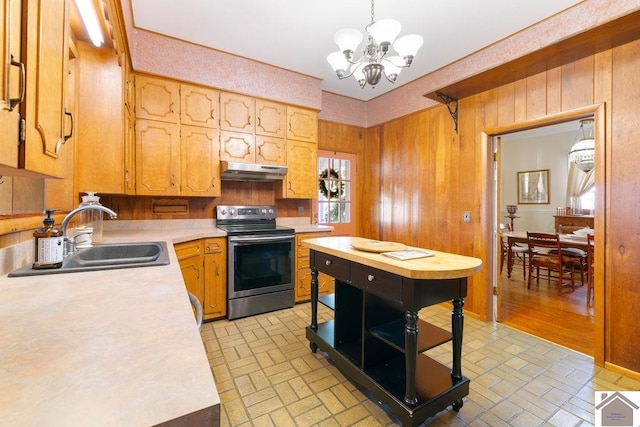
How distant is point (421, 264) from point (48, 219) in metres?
1.80

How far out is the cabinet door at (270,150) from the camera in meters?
3.42

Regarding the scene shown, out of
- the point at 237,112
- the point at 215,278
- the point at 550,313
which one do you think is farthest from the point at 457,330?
the point at 237,112

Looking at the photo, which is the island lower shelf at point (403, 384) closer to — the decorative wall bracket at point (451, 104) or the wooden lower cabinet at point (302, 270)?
the wooden lower cabinet at point (302, 270)

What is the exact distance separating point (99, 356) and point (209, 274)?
2.41 meters

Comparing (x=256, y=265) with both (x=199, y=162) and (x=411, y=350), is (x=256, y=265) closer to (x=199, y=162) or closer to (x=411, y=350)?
(x=199, y=162)

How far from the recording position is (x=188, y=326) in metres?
0.75

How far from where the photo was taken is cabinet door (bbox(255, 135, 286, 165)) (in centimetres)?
342

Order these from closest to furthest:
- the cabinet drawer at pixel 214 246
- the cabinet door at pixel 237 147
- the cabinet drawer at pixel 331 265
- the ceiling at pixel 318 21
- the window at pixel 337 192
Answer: the cabinet drawer at pixel 331 265 → the ceiling at pixel 318 21 → the cabinet drawer at pixel 214 246 → the cabinet door at pixel 237 147 → the window at pixel 337 192

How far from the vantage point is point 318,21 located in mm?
2619

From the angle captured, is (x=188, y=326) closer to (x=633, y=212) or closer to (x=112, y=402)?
(x=112, y=402)

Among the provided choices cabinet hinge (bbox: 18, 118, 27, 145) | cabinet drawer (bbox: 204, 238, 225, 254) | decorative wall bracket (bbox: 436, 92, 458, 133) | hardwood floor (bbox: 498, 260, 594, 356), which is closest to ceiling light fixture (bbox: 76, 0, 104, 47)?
cabinet hinge (bbox: 18, 118, 27, 145)

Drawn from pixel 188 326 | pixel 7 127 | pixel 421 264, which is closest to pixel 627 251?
pixel 421 264

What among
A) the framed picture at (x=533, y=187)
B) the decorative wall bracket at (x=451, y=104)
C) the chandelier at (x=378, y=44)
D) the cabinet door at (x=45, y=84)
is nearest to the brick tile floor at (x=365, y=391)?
the cabinet door at (x=45, y=84)

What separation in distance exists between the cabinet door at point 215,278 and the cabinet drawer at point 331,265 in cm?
113
